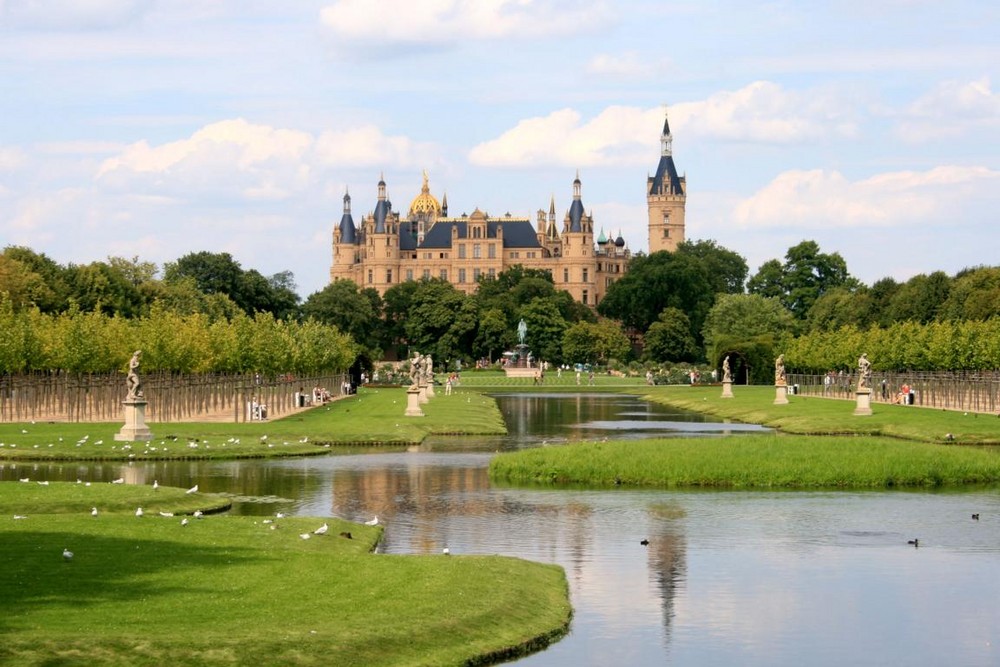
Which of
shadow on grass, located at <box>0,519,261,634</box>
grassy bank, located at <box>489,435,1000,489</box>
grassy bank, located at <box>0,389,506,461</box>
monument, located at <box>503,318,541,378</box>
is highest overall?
monument, located at <box>503,318,541,378</box>

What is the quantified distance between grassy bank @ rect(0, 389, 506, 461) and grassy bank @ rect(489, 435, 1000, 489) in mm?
11177

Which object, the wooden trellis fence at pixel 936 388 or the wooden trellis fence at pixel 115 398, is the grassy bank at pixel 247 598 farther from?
the wooden trellis fence at pixel 936 388

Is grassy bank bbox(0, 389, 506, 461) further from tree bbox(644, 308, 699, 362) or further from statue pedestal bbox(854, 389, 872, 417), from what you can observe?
tree bbox(644, 308, 699, 362)

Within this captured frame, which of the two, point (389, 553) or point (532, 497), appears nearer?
point (389, 553)

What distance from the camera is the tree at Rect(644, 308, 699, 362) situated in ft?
628

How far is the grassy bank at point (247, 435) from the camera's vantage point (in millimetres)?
53188

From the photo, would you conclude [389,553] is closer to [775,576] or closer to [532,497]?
[775,576]

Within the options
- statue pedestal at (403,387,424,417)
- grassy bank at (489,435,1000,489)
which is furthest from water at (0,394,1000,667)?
statue pedestal at (403,387,424,417)

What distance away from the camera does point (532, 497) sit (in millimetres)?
43250

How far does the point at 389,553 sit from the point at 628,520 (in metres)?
8.20

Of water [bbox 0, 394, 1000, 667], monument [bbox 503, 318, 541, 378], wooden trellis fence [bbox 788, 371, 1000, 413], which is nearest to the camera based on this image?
water [bbox 0, 394, 1000, 667]

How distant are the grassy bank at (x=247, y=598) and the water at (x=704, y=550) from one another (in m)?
1.33

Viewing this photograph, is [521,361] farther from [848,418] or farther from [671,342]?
[848,418]

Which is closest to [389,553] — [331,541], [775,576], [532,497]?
[331,541]
